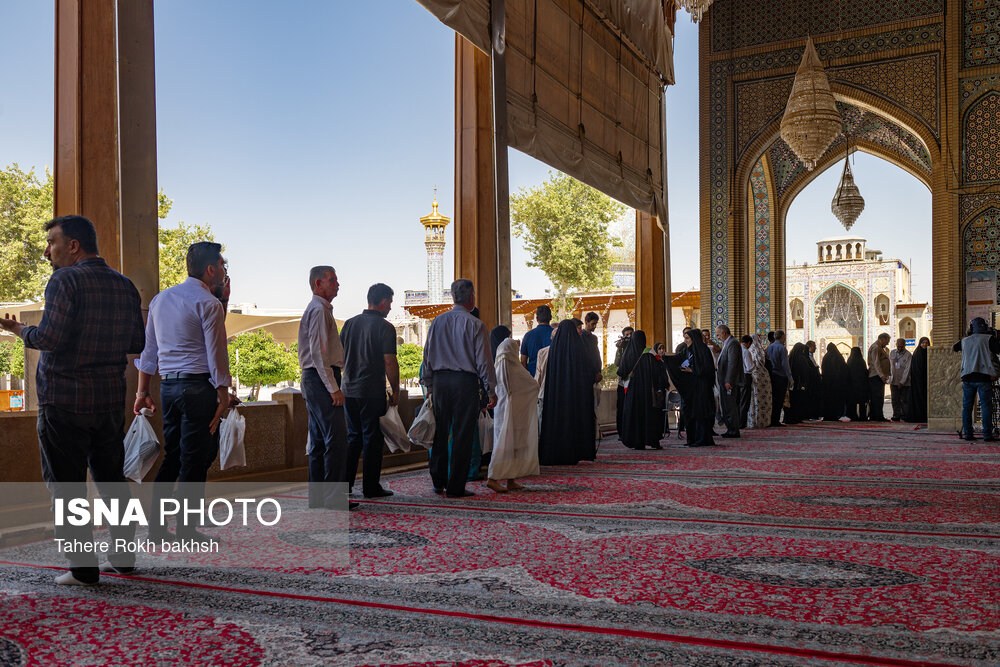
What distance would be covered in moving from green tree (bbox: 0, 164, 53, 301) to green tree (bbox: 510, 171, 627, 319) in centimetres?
1003

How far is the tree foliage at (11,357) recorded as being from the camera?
11039mm

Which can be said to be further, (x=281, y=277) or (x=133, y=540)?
(x=281, y=277)

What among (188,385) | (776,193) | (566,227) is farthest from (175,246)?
(188,385)

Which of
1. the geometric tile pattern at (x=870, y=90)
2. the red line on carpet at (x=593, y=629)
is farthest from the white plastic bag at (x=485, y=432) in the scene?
the geometric tile pattern at (x=870, y=90)

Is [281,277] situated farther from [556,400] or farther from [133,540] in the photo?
[133,540]

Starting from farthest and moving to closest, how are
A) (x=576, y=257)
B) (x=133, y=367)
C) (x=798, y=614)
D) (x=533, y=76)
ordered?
1. (x=576, y=257)
2. (x=533, y=76)
3. (x=133, y=367)
4. (x=798, y=614)

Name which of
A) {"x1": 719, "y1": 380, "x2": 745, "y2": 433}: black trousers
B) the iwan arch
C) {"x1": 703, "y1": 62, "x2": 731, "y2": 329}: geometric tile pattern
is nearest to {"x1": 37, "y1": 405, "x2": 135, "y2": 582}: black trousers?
{"x1": 719, "y1": 380, "x2": 745, "y2": 433}: black trousers

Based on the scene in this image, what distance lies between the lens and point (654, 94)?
10.4m

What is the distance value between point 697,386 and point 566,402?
6.50ft

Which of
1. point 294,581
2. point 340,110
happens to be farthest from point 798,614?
point 340,110

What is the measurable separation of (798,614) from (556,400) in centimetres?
360

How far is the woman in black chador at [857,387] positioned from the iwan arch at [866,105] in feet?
3.27

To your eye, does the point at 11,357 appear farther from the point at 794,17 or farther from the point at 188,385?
the point at 794,17

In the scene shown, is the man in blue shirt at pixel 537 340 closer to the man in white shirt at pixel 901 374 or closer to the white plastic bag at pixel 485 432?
the white plastic bag at pixel 485 432
